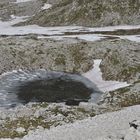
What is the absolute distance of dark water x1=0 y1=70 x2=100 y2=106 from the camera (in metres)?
67.3

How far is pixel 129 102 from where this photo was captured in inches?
2170

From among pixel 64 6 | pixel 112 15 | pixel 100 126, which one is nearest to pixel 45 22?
pixel 64 6

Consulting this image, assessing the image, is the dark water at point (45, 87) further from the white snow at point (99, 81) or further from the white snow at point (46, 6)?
the white snow at point (46, 6)

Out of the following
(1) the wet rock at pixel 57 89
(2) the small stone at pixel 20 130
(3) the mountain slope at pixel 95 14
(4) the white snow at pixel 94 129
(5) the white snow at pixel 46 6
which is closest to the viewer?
(4) the white snow at pixel 94 129

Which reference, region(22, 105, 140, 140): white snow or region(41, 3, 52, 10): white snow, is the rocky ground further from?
region(41, 3, 52, 10): white snow

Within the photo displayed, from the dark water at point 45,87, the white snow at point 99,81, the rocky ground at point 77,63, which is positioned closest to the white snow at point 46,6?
the rocky ground at point 77,63

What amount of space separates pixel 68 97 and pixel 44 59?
1995 centimetres

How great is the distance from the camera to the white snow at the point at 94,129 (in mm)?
38906

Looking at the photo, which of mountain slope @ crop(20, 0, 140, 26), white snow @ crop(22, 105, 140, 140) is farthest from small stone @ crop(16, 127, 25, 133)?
mountain slope @ crop(20, 0, 140, 26)

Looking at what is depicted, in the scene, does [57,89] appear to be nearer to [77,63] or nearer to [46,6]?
[77,63]

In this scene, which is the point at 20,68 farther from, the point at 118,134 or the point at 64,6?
the point at 64,6

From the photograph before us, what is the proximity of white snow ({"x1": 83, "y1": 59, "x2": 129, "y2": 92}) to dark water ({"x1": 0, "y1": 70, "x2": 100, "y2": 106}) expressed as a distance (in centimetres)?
120

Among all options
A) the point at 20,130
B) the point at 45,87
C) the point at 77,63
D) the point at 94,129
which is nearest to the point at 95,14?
the point at 77,63

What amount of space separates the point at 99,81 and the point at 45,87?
35.3 ft
